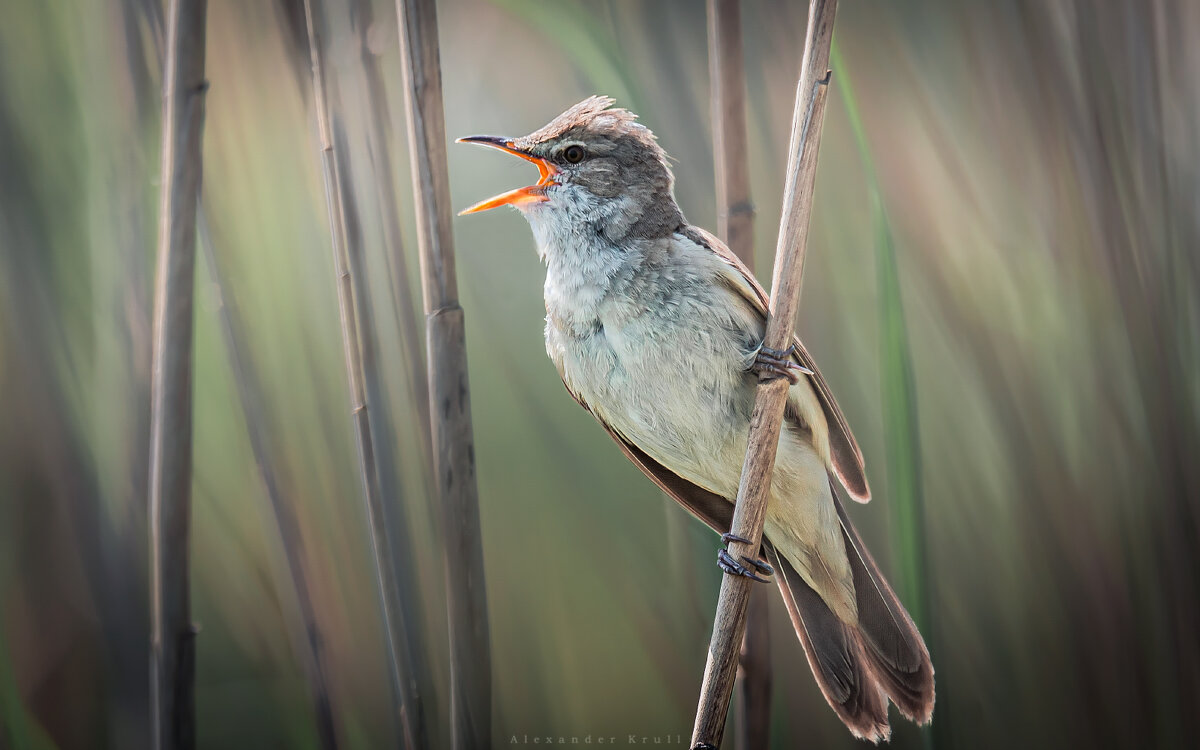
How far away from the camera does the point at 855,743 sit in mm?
1664

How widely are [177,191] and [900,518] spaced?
1.24 m

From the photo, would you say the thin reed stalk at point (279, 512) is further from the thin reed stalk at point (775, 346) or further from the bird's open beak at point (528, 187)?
the thin reed stalk at point (775, 346)

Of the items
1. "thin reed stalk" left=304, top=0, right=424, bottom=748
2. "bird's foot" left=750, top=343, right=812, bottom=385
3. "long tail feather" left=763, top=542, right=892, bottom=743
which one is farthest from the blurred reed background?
"bird's foot" left=750, top=343, right=812, bottom=385

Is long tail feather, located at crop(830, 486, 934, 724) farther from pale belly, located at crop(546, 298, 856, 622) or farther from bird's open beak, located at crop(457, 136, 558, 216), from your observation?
bird's open beak, located at crop(457, 136, 558, 216)

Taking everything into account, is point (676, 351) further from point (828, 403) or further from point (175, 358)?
point (175, 358)

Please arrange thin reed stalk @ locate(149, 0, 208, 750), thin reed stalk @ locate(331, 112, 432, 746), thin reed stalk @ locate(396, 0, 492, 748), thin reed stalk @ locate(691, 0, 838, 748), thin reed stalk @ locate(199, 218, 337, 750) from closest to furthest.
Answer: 1. thin reed stalk @ locate(691, 0, 838, 748)
2. thin reed stalk @ locate(396, 0, 492, 748)
3. thin reed stalk @ locate(149, 0, 208, 750)
4. thin reed stalk @ locate(331, 112, 432, 746)
5. thin reed stalk @ locate(199, 218, 337, 750)

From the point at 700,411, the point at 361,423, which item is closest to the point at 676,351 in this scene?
the point at 700,411

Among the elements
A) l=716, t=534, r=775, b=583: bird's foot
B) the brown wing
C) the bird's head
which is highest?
the bird's head

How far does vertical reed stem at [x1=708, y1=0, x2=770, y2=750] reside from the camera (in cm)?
119

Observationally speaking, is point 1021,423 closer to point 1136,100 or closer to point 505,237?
point 1136,100

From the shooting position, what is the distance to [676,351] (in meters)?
1.12

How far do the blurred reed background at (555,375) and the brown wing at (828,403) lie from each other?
0.18 meters

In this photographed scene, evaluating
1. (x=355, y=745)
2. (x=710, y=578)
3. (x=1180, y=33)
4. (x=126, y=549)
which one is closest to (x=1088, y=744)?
(x=710, y=578)

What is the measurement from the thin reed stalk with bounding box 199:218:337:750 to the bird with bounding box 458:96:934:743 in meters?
0.64
